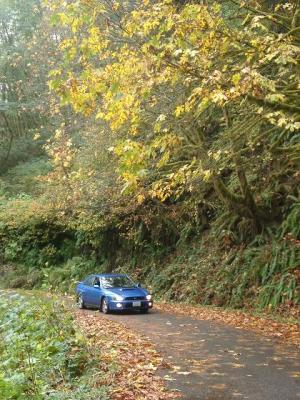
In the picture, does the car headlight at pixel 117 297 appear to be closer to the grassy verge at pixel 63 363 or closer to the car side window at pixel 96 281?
the car side window at pixel 96 281

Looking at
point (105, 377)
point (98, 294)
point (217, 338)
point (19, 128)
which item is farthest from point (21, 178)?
point (105, 377)

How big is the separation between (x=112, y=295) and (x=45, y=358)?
10.5 m

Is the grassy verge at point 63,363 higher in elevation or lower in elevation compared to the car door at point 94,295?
lower

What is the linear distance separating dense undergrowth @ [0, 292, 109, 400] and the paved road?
133cm

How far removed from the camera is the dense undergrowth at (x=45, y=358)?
6.40 m

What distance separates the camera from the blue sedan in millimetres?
17875

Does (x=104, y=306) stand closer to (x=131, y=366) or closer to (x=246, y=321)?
(x=246, y=321)

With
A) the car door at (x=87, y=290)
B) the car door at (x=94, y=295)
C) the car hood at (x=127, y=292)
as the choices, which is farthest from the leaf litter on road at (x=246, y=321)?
the car door at (x=87, y=290)

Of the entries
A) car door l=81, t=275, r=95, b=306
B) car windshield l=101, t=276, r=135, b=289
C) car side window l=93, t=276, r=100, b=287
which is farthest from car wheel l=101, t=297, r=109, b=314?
car door l=81, t=275, r=95, b=306

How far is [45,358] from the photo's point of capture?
302 inches

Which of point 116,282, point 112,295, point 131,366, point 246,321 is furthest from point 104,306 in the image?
point 131,366

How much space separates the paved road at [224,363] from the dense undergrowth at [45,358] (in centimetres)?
133

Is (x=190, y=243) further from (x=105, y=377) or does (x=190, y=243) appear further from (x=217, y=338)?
(x=105, y=377)

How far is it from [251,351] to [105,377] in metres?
3.94
